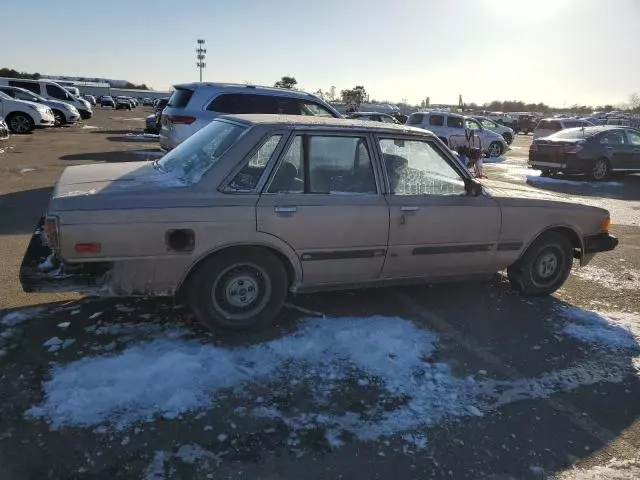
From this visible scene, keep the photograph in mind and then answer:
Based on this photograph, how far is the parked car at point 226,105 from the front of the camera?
31.4ft

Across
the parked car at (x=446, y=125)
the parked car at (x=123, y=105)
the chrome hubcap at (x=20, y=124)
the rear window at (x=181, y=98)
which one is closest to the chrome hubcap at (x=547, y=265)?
the rear window at (x=181, y=98)

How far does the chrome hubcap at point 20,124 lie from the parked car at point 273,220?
17790mm

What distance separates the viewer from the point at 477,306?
16.2 ft

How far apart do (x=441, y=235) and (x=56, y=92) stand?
2831cm

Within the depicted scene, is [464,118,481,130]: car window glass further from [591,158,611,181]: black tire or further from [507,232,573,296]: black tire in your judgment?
[507,232,573,296]: black tire

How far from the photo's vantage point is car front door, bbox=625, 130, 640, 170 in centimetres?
1525

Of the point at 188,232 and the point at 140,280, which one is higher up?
the point at 188,232

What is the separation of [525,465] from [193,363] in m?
2.12

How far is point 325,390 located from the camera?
131 inches

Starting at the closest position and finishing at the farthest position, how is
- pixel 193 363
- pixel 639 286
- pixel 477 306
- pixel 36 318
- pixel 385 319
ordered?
pixel 193 363 < pixel 36 318 < pixel 385 319 < pixel 477 306 < pixel 639 286

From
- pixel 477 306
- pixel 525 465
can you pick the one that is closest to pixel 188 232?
pixel 525 465

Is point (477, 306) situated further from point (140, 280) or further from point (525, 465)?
point (140, 280)

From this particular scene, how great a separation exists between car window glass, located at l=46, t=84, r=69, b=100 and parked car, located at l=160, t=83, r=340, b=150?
2080cm

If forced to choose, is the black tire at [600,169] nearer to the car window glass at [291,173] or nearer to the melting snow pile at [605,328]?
the melting snow pile at [605,328]
